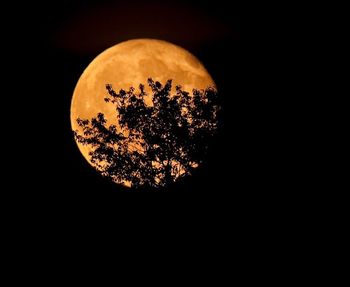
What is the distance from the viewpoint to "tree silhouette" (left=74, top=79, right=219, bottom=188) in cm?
782

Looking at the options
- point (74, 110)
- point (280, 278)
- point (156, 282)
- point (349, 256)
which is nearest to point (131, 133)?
point (74, 110)

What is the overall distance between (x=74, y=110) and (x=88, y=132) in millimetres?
2327

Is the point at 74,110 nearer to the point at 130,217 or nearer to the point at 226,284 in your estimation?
the point at 130,217

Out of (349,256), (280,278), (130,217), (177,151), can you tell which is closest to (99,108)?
(177,151)

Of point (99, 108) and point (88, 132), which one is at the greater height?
point (99, 108)

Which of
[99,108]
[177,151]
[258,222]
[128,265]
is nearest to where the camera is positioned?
[177,151]

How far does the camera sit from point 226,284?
9555 mm


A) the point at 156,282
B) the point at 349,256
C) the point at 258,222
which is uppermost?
the point at 258,222

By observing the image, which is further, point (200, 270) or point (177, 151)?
point (200, 270)

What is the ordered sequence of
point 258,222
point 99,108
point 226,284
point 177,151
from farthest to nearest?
point 258,222 < point 226,284 < point 99,108 < point 177,151

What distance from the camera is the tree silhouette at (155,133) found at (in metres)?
7.82

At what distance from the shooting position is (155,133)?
783 centimetres

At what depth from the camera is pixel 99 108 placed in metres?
8.98

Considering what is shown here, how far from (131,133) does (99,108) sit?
154 centimetres
